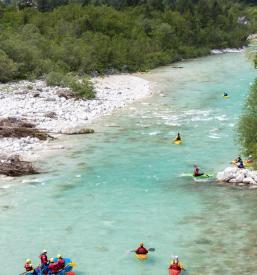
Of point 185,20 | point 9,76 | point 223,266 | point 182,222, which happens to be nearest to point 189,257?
point 223,266

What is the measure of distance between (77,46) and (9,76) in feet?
56.1

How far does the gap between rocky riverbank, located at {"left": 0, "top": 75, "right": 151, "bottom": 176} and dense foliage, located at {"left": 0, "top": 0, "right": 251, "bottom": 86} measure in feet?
23.8

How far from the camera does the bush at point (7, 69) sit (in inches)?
2645

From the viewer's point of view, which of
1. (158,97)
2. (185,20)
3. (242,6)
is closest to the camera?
(158,97)

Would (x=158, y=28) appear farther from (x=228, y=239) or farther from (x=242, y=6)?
(x=228, y=239)

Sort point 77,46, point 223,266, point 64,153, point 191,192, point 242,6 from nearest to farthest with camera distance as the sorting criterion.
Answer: point 223,266 < point 191,192 < point 64,153 < point 77,46 < point 242,6

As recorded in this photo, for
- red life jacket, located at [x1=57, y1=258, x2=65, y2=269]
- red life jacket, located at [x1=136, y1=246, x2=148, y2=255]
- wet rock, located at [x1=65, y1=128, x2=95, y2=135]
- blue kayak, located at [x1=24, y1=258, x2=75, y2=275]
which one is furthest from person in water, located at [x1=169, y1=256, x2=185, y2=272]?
wet rock, located at [x1=65, y1=128, x2=95, y2=135]

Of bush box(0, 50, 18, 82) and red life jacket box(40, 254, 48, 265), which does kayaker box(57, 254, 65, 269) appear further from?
bush box(0, 50, 18, 82)

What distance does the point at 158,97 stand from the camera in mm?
65000

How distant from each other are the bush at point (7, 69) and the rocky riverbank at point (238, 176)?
39.1m

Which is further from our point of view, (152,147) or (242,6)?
(242,6)

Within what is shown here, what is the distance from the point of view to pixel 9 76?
224 feet

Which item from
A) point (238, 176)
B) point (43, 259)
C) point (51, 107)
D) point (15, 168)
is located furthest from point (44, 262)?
point (51, 107)

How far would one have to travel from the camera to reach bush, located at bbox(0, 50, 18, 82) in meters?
67.2
